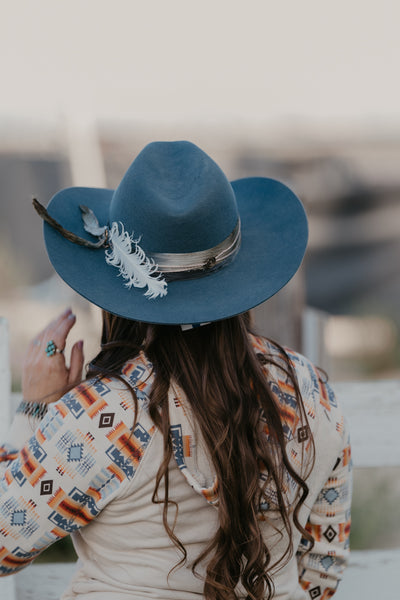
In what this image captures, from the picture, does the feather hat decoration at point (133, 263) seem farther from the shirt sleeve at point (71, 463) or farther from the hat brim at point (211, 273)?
the shirt sleeve at point (71, 463)

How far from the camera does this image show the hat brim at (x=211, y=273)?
1.12 metres

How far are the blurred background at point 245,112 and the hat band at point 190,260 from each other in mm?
4406

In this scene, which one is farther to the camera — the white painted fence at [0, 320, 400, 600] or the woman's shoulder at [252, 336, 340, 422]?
the white painted fence at [0, 320, 400, 600]

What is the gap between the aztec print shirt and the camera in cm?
109

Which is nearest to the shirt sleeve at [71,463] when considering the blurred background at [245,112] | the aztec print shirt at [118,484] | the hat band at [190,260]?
the aztec print shirt at [118,484]

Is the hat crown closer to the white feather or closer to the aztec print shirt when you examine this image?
the white feather

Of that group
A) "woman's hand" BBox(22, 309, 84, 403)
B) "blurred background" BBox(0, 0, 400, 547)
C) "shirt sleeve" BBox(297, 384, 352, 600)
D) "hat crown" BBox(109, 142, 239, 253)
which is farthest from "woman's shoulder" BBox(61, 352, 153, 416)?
"blurred background" BBox(0, 0, 400, 547)

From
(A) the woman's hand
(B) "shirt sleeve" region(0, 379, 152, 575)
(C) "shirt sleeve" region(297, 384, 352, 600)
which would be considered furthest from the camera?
(C) "shirt sleeve" region(297, 384, 352, 600)

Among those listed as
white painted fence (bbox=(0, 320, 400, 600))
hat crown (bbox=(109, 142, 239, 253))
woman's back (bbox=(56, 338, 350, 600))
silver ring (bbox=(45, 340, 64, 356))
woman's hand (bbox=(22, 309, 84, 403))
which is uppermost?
hat crown (bbox=(109, 142, 239, 253))

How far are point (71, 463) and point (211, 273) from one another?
0.40 metres

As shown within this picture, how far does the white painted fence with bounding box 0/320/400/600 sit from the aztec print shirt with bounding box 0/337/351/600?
0.62m

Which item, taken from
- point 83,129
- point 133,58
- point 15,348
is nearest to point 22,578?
point 15,348

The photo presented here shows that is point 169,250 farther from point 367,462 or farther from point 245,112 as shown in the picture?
point 245,112

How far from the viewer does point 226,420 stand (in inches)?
44.9
